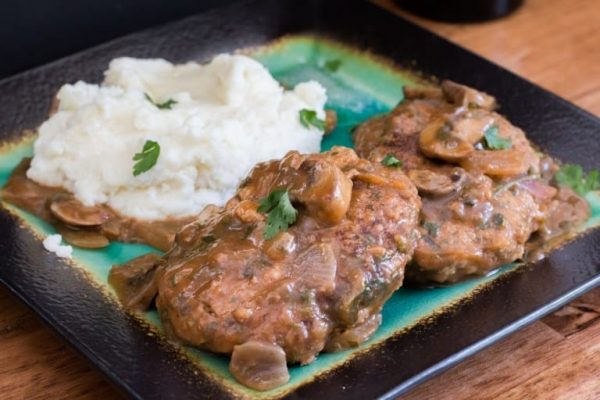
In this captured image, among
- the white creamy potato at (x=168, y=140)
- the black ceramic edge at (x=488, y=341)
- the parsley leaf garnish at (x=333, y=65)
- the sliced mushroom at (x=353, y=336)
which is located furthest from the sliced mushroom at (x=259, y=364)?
the parsley leaf garnish at (x=333, y=65)

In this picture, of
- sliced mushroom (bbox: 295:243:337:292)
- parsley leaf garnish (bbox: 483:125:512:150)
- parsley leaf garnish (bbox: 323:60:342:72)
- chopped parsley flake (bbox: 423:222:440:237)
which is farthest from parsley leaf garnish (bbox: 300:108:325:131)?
sliced mushroom (bbox: 295:243:337:292)

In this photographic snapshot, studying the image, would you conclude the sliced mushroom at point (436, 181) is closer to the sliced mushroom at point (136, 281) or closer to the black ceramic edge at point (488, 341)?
the black ceramic edge at point (488, 341)

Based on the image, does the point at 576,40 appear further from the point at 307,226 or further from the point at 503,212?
the point at 307,226

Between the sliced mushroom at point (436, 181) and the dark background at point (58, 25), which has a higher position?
the sliced mushroom at point (436, 181)

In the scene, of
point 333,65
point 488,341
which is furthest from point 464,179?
point 333,65

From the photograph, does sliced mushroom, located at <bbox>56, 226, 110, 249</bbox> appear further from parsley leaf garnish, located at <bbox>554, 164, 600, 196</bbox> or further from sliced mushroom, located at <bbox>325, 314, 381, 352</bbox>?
parsley leaf garnish, located at <bbox>554, 164, 600, 196</bbox>

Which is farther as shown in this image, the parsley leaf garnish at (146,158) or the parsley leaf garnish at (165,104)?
the parsley leaf garnish at (165,104)

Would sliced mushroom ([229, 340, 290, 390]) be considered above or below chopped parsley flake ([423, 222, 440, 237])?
below
